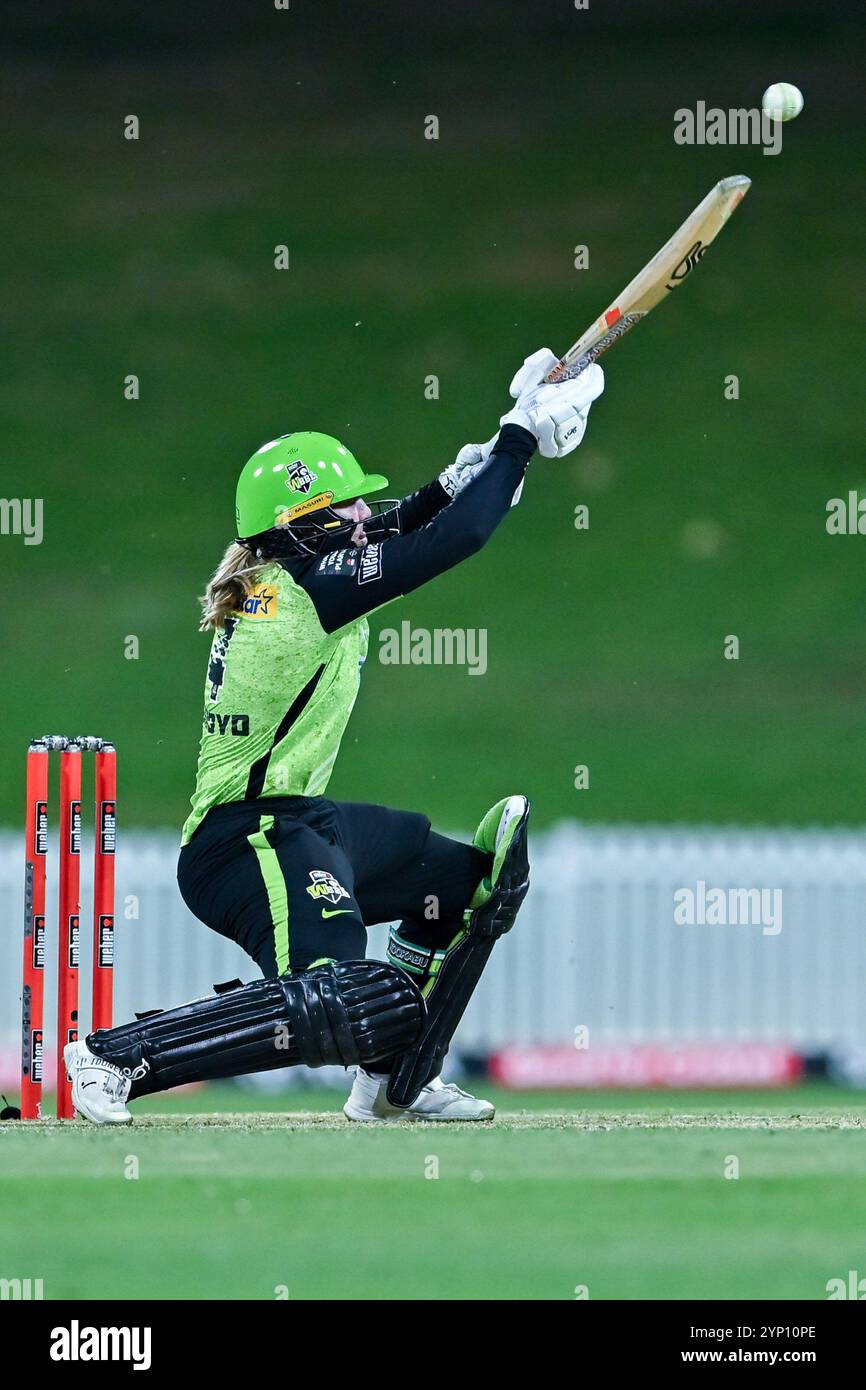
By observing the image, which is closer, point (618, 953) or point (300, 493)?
point (300, 493)

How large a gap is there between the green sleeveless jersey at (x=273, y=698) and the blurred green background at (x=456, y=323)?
7.06 m

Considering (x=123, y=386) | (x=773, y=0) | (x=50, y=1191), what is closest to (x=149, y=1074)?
(x=50, y=1191)

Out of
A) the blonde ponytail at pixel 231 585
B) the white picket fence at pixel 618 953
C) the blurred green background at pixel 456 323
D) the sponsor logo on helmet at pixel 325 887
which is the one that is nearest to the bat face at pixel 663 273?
the blonde ponytail at pixel 231 585

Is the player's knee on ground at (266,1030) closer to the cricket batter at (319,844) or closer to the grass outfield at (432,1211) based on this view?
the cricket batter at (319,844)

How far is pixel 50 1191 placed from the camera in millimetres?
3273

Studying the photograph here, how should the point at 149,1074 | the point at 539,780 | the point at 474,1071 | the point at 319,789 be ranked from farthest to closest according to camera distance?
the point at 539,780, the point at 474,1071, the point at 319,789, the point at 149,1074

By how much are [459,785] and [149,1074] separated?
715 centimetres

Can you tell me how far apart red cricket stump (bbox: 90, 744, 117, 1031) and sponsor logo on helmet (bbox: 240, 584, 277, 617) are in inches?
18.9

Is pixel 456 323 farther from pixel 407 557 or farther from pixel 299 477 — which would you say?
pixel 407 557

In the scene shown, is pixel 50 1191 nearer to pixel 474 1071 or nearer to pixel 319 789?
pixel 319 789

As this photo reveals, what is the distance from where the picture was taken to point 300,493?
430 centimetres

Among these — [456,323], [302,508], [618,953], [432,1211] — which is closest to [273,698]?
[302,508]

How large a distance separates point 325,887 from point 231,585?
69cm

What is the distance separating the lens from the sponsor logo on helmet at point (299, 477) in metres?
4.30
